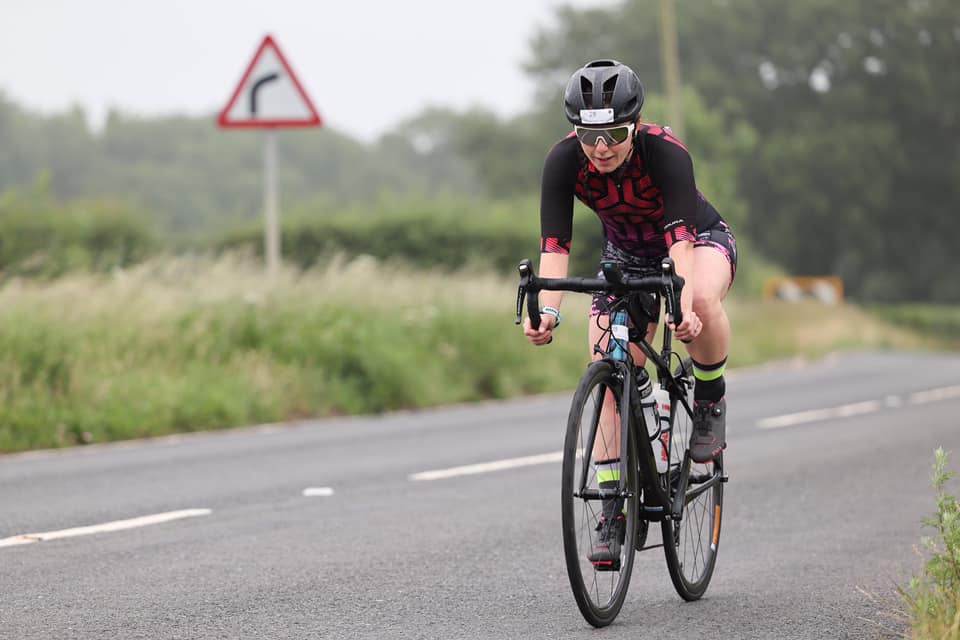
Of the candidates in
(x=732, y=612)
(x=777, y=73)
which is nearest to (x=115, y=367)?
(x=732, y=612)

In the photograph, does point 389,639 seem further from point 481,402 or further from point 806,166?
point 806,166

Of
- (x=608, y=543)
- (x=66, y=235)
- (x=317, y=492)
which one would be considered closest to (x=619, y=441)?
(x=608, y=543)

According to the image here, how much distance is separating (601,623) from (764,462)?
5.56m

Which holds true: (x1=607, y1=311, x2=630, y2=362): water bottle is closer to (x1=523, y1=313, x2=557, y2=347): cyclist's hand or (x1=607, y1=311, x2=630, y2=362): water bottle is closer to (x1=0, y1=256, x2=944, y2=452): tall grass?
(x1=523, y1=313, x2=557, y2=347): cyclist's hand

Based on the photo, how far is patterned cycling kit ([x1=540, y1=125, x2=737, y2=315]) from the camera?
17.0 feet

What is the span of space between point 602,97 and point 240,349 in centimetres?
980

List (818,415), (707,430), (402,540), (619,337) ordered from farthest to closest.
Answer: (818,415) < (402,540) < (707,430) < (619,337)

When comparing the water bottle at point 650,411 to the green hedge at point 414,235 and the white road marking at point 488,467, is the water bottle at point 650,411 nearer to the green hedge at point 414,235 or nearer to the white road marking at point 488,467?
the white road marking at point 488,467

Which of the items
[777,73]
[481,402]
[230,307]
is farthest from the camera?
[777,73]

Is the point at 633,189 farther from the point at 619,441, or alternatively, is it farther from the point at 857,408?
the point at 857,408

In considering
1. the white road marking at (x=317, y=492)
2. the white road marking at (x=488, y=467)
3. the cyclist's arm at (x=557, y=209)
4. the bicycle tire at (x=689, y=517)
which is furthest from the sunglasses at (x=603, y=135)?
the white road marking at (x=488, y=467)

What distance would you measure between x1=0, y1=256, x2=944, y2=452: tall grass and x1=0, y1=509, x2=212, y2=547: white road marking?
377 centimetres

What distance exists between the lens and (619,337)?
5.16 metres

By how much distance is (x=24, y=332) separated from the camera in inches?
473
